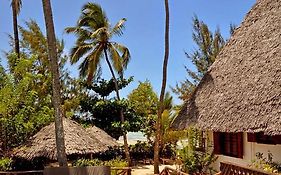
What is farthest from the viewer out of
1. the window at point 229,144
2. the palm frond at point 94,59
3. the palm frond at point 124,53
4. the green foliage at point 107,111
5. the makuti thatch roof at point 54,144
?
the green foliage at point 107,111

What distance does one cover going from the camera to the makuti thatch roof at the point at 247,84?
321 inches

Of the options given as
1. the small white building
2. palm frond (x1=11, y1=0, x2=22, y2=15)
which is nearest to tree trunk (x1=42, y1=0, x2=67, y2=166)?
the small white building

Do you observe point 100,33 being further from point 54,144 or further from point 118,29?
point 54,144

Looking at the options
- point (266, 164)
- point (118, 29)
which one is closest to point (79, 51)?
point (118, 29)

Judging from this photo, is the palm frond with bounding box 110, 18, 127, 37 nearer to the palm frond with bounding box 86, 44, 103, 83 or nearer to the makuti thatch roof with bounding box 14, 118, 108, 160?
the palm frond with bounding box 86, 44, 103, 83

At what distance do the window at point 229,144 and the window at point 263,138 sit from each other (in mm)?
609

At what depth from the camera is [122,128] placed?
1947 cm

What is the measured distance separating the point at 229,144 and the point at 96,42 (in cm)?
978

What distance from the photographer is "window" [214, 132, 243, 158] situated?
10.2m

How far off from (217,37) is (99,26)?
7980 mm

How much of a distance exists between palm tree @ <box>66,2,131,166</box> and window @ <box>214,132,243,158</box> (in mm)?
8019

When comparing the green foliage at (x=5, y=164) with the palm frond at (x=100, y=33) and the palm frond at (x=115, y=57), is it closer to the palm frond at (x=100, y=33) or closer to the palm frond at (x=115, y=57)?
the palm frond at (x=100, y=33)

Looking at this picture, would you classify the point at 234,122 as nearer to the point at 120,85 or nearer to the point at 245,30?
the point at 245,30

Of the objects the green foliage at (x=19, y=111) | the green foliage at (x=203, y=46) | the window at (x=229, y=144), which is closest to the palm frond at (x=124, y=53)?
the green foliage at (x=19, y=111)
